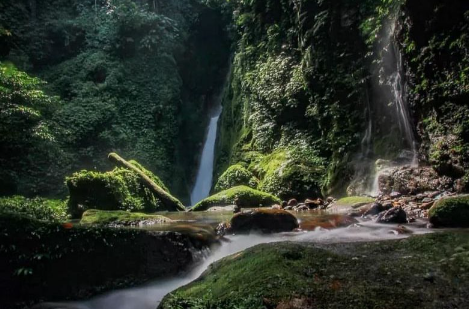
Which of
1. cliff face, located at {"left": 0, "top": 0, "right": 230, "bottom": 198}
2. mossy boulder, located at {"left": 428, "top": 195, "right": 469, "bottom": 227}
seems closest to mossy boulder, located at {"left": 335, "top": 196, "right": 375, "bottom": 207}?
Result: mossy boulder, located at {"left": 428, "top": 195, "right": 469, "bottom": 227}

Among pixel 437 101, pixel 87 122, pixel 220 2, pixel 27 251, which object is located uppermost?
pixel 220 2

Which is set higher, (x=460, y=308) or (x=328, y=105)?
(x=328, y=105)

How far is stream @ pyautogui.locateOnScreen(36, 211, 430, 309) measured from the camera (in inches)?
177

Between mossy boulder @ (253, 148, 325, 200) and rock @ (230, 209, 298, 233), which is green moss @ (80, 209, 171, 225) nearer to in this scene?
rock @ (230, 209, 298, 233)

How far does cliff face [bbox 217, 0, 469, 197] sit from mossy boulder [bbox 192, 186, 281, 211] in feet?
4.05

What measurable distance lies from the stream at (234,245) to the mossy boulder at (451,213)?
0.88 feet

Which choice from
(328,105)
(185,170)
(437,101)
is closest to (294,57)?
(328,105)

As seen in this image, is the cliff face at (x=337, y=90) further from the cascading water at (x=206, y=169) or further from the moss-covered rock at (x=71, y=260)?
the moss-covered rock at (x=71, y=260)

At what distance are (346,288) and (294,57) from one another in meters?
15.5

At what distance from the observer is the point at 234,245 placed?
6172mm

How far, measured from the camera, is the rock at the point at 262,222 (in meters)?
7.05

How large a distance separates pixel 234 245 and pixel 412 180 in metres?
5.79

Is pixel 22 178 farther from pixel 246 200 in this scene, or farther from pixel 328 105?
pixel 328 105

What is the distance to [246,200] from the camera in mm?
12523
